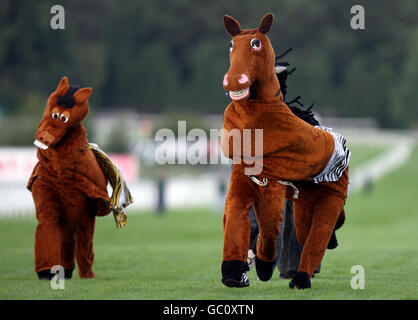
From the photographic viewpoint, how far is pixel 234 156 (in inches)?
292

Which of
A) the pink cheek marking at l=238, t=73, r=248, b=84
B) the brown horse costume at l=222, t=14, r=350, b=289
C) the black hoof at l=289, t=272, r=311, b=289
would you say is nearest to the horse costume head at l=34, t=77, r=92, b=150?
the brown horse costume at l=222, t=14, r=350, b=289

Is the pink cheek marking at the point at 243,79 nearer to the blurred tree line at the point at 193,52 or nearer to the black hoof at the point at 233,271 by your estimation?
the black hoof at the point at 233,271

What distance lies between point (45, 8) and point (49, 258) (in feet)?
167

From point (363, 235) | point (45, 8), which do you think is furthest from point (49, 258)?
point (45, 8)

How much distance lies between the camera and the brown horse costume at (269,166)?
7.25m

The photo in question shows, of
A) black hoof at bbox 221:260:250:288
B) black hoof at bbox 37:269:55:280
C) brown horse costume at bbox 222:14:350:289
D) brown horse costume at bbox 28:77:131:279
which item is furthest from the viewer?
brown horse costume at bbox 28:77:131:279

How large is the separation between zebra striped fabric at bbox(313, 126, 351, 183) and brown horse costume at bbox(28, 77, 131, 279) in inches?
94.3

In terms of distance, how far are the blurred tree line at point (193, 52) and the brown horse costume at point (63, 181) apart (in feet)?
150

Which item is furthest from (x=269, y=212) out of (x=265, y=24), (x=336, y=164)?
(x=265, y=24)

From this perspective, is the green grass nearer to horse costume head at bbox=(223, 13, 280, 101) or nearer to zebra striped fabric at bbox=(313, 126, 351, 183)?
zebra striped fabric at bbox=(313, 126, 351, 183)

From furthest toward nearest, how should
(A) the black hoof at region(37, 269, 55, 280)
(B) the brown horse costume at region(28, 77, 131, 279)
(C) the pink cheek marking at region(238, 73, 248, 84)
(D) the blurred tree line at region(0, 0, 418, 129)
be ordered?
1. (D) the blurred tree line at region(0, 0, 418, 129)
2. (B) the brown horse costume at region(28, 77, 131, 279)
3. (A) the black hoof at region(37, 269, 55, 280)
4. (C) the pink cheek marking at region(238, 73, 248, 84)

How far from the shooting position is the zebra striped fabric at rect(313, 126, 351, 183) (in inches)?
306

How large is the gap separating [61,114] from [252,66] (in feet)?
7.69

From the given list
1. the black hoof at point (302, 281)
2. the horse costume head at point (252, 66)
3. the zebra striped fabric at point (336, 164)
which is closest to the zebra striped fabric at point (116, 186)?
the black hoof at point (302, 281)
